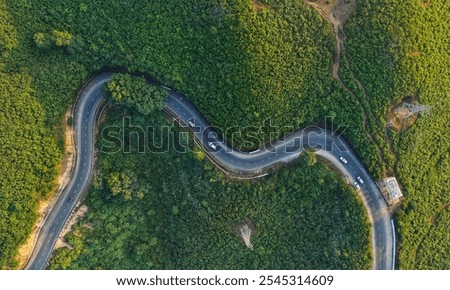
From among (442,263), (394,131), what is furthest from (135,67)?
(442,263)

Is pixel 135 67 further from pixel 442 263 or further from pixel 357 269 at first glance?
pixel 442 263

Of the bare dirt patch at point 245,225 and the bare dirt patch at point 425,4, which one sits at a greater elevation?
the bare dirt patch at point 425,4

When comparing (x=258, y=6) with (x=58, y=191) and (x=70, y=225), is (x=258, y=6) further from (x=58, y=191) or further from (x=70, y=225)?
(x=70, y=225)

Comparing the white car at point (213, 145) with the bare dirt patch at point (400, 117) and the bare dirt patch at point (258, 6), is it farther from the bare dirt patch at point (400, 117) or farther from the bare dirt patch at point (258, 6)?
the bare dirt patch at point (400, 117)
